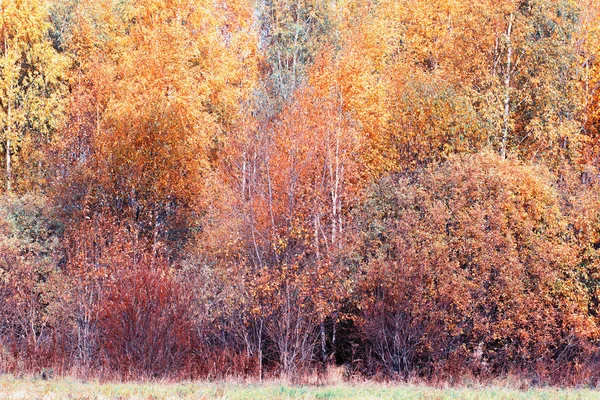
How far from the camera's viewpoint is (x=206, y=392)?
12.4m

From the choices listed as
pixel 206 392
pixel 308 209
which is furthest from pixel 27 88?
pixel 206 392

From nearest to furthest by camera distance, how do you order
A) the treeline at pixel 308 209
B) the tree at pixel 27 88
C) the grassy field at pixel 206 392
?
the grassy field at pixel 206 392 < the treeline at pixel 308 209 < the tree at pixel 27 88

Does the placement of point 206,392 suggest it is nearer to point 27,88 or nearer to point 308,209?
point 308,209

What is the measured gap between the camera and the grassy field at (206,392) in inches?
466

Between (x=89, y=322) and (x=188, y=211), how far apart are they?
7.46m

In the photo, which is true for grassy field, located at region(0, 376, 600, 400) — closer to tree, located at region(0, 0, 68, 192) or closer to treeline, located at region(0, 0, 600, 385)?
treeline, located at region(0, 0, 600, 385)

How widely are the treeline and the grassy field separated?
2935 millimetres

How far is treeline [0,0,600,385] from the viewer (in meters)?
18.3

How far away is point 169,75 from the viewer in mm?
26938

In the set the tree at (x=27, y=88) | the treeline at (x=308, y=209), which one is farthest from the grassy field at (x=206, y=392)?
the tree at (x=27, y=88)

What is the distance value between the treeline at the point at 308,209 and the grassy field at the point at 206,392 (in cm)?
293

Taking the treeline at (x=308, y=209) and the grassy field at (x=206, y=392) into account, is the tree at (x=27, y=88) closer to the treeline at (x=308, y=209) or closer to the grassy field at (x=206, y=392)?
the treeline at (x=308, y=209)

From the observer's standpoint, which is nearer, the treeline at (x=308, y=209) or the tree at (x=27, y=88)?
the treeline at (x=308, y=209)

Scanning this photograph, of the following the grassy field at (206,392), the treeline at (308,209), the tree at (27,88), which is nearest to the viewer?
the grassy field at (206,392)
